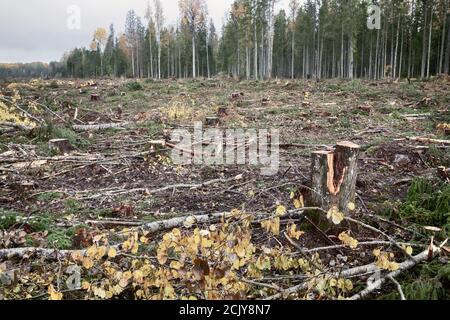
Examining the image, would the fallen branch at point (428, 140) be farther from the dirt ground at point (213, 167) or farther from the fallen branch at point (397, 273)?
the fallen branch at point (397, 273)

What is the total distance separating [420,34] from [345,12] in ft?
31.6

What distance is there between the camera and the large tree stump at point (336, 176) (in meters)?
4.41

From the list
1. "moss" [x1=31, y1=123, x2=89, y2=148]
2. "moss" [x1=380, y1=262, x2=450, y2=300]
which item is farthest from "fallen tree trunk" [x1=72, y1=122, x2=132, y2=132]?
"moss" [x1=380, y1=262, x2=450, y2=300]

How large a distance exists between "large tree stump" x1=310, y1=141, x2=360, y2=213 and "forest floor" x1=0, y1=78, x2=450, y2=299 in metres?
0.36

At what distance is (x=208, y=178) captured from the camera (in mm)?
7094

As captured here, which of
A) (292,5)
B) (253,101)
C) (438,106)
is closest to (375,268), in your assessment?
(438,106)

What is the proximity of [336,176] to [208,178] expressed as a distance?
10.3ft

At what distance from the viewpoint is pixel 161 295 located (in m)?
3.07

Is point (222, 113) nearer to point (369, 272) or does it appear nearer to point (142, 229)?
point (142, 229)

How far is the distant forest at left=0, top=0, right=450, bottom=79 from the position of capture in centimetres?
3897

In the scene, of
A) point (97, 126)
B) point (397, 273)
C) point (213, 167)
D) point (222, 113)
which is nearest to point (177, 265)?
point (397, 273)

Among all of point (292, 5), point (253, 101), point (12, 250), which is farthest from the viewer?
point (292, 5)

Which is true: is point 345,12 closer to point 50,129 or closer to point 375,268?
point 50,129

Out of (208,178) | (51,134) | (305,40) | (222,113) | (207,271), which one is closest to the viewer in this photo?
(207,271)
